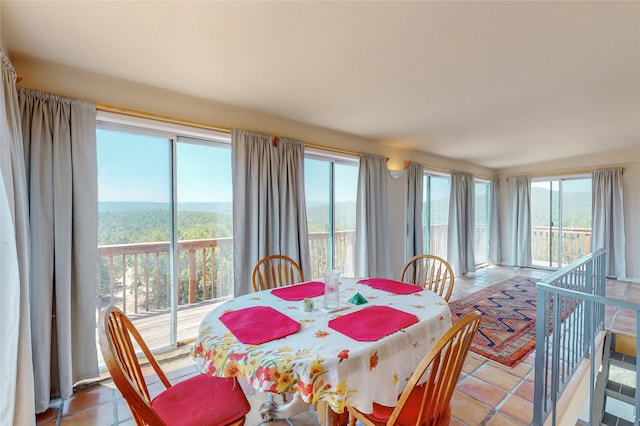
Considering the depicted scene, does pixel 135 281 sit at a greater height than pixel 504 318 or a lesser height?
greater

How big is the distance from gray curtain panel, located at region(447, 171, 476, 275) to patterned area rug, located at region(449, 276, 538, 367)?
2.45ft

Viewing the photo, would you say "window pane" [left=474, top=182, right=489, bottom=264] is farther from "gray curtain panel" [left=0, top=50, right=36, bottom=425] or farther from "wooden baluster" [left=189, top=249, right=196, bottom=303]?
"gray curtain panel" [left=0, top=50, right=36, bottom=425]

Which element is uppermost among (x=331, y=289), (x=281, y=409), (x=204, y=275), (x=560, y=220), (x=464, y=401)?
(x=560, y=220)

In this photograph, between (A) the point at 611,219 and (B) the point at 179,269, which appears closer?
(B) the point at 179,269

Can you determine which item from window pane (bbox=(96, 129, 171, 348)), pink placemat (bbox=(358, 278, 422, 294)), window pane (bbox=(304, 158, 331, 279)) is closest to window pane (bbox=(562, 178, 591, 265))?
window pane (bbox=(304, 158, 331, 279))

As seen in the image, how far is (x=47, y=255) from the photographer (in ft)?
6.04

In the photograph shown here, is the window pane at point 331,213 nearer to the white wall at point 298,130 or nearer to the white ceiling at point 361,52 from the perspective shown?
the white wall at point 298,130

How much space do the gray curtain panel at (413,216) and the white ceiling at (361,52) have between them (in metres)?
1.52

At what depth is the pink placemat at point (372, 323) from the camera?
1223mm

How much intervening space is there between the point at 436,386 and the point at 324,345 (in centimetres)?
44

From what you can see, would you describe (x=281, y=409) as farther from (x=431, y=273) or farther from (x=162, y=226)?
(x=162, y=226)

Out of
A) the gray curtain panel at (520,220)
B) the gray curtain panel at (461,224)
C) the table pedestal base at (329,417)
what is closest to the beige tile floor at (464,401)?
the table pedestal base at (329,417)

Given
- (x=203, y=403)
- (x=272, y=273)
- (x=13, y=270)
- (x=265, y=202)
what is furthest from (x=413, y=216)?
(x=13, y=270)

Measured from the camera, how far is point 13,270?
4.50 ft
